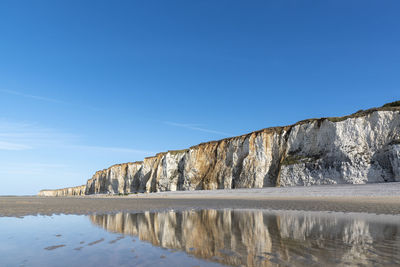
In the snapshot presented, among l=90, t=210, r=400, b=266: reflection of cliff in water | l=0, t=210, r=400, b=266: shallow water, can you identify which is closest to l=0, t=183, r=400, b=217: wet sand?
l=90, t=210, r=400, b=266: reflection of cliff in water

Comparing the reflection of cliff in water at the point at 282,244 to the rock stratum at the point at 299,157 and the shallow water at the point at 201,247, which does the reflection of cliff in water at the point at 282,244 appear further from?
the rock stratum at the point at 299,157

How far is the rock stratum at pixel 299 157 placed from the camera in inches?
1204

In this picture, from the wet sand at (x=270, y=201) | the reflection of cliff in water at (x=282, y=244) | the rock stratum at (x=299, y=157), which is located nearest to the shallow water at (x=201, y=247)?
the reflection of cliff in water at (x=282, y=244)

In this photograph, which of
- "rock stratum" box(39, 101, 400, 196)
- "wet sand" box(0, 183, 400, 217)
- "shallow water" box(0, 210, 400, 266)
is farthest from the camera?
"rock stratum" box(39, 101, 400, 196)

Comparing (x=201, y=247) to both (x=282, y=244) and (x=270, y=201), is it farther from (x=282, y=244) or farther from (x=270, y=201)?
(x=270, y=201)

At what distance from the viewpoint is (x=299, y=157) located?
125ft

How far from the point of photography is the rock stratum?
30578 millimetres

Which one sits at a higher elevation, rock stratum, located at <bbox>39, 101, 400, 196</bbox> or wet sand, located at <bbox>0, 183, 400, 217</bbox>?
rock stratum, located at <bbox>39, 101, 400, 196</bbox>

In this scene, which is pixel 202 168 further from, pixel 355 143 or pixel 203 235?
pixel 203 235

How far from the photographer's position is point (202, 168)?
55656 millimetres

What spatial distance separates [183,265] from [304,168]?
35504 millimetres

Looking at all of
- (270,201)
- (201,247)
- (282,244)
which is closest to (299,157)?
(270,201)

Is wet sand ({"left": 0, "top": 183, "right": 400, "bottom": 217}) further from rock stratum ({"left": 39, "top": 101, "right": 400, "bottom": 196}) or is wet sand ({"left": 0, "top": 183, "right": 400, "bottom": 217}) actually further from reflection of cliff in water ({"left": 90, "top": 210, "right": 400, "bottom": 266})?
reflection of cliff in water ({"left": 90, "top": 210, "right": 400, "bottom": 266})

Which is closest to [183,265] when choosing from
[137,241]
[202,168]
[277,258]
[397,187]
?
[277,258]
